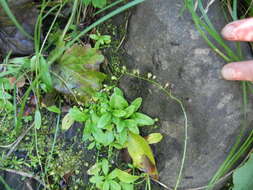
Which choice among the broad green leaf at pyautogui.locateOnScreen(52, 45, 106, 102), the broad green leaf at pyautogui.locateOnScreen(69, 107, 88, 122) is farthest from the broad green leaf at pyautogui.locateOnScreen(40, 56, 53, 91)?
the broad green leaf at pyautogui.locateOnScreen(69, 107, 88, 122)

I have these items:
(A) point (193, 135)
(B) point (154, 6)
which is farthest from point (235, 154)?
(B) point (154, 6)

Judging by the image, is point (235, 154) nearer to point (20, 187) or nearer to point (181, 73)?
point (181, 73)

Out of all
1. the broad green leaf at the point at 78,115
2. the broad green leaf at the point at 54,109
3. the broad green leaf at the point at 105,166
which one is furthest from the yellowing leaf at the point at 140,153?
the broad green leaf at the point at 54,109

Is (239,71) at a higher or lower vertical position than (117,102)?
higher

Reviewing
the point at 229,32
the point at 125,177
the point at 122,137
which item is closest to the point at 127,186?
the point at 125,177

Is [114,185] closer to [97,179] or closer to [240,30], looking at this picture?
[97,179]

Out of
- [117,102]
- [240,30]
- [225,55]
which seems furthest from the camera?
[117,102]
